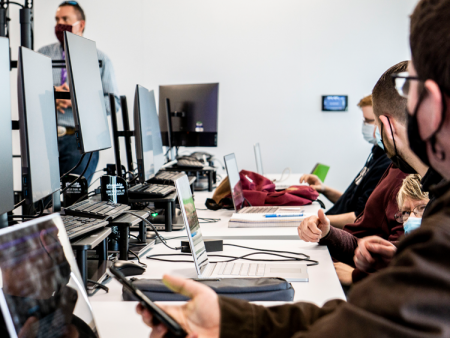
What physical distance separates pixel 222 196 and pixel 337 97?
268cm

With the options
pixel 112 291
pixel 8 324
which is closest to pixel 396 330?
pixel 8 324

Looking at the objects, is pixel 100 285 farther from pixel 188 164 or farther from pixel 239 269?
pixel 188 164

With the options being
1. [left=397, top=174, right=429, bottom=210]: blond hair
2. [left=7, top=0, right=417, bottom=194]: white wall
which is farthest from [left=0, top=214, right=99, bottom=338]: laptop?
[left=7, top=0, right=417, bottom=194]: white wall

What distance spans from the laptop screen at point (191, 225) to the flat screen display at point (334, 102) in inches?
142

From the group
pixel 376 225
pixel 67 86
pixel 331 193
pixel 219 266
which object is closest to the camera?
pixel 219 266

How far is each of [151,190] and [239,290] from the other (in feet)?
2.98

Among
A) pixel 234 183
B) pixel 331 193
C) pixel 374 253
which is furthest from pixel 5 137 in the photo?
pixel 331 193

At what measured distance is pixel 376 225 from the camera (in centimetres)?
180

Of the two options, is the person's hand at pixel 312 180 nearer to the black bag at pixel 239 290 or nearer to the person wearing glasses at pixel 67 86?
the person wearing glasses at pixel 67 86

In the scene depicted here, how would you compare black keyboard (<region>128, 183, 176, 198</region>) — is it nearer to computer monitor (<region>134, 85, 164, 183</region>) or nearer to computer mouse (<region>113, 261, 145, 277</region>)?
computer monitor (<region>134, 85, 164, 183</region>)

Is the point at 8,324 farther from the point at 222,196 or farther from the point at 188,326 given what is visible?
the point at 222,196

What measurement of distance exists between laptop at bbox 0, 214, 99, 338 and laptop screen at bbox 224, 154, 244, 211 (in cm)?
143

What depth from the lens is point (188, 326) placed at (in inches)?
25.3

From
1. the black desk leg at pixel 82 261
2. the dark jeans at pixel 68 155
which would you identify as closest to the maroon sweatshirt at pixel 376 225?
the black desk leg at pixel 82 261
